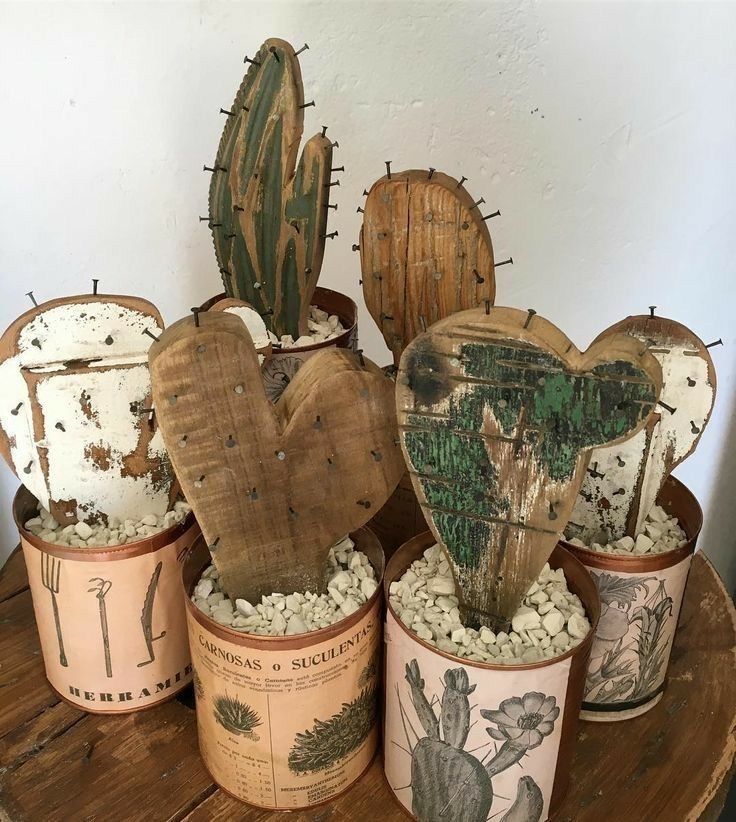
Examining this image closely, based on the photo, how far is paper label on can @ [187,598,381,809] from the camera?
0.51 metres

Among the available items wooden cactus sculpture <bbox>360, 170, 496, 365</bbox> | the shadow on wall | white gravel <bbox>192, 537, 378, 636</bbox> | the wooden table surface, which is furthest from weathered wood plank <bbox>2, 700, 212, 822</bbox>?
the shadow on wall

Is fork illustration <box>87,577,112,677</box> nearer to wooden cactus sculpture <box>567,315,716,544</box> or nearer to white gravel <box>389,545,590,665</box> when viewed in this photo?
white gravel <box>389,545,590,665</box>

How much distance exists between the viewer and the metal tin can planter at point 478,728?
491mm

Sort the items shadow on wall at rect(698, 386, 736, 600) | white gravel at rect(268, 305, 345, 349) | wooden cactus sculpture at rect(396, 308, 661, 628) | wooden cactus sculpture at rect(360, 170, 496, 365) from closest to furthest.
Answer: wooden cactus sculpture at rect(396, 308, 661, 628) → wooden cactus sculpture at rect(360, 170, 496, 365) → white gravel at rect(268, 305, 345, 349) → shadow on wall at rect(698, 386, 736, 600)

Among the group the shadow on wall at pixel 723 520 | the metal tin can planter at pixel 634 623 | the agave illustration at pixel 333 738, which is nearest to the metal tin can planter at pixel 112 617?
the agave illustration at pixel 333 738

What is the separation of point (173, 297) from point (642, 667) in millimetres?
588

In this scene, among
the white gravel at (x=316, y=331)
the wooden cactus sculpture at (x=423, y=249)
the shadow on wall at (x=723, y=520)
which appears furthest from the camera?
the shadow on wall at (x=723, y=520)

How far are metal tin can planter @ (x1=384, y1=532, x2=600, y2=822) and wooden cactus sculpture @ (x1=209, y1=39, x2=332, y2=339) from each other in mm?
269

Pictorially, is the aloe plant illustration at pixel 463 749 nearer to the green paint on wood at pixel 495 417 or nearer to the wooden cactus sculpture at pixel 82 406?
the green paint on wood at pixel 495 417

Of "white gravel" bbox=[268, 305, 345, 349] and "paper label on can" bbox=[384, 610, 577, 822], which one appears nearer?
"paper label on can" bbox=[384, 610, 577, 822]

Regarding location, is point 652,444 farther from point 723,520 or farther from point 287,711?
point 723,520

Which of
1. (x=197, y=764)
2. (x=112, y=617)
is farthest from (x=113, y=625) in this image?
(x=197, y=764)

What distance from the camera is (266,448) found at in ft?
1.70

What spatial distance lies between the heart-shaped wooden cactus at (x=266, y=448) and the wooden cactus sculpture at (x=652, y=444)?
168 mm
